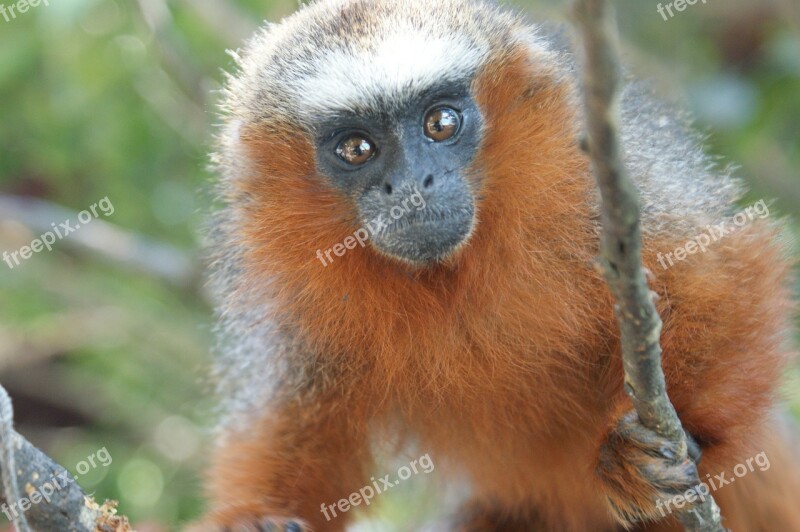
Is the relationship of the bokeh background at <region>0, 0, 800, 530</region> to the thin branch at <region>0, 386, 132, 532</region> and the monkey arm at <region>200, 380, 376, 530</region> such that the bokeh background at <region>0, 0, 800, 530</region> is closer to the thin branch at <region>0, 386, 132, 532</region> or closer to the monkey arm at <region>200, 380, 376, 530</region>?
the monkey arm at <region>200, 380, 376, 530</region>

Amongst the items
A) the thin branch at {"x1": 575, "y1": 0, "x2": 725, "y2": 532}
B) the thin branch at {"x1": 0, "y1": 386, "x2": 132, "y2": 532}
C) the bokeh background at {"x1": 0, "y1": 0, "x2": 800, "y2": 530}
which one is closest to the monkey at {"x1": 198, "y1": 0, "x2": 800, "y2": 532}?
the thin branch at {"x1": 575, "y1": 0, "x2": 725, "y2": 532}

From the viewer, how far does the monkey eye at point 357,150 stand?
9.37 feet

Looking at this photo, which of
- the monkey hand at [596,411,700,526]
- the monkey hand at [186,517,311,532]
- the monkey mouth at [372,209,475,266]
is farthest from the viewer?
the monkey hand at [186,517,311,532]

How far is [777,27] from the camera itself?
5.45 meters

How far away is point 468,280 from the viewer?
9.46 ft

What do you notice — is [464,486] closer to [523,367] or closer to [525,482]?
[525,482]

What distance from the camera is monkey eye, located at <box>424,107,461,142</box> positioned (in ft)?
9.18

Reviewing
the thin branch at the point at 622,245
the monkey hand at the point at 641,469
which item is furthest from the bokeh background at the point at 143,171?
the thin branch at the point at 622,245

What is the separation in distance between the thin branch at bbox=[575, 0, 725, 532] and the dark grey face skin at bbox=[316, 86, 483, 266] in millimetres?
788

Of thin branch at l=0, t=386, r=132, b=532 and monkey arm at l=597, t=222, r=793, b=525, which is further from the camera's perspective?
monkey arm at l=597, t=222, r=793, b=525

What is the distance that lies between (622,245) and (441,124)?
1.15 meters

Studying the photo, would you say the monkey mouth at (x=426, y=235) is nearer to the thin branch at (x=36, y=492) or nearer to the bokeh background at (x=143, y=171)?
the thin branch at (x=36, y=492)

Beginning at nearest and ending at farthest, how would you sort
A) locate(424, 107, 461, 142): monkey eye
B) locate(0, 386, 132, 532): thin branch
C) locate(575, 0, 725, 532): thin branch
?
locate(575, 0, 725, 532): thin branch
locate(0, 386, 132, 532): thin branch
locate(424, 107, 461, 142): monkey eye

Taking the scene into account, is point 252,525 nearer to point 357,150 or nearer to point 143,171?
point 357,150
